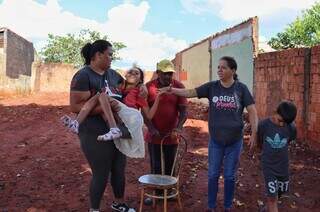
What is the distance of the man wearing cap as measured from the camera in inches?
188

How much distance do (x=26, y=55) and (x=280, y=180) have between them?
75.7ft

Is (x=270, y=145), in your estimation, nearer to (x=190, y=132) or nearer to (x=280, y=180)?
(x=280, y=180)

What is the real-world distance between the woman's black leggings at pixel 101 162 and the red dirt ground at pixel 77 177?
841 mm

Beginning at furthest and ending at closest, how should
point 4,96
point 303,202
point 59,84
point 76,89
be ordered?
1. point 59,84
2. point 4,96
3. point 303,202
4. point 76,89

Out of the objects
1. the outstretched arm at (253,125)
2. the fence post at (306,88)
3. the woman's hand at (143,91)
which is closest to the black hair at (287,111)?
the outstretched arm at (253,125)

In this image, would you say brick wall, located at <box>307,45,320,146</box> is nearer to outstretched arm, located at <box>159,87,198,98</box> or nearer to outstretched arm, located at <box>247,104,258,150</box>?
outstretched arm, located at <box>247,104,258,150</box>

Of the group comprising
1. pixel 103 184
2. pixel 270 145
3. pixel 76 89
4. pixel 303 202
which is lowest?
pixel 303 202

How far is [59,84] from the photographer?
2386cm

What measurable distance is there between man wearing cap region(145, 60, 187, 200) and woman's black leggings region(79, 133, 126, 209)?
2.26ft

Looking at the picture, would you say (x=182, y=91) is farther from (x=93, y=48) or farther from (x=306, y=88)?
(x=306, y=88)

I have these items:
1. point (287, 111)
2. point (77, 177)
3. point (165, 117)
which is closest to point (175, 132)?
point (165, 117)

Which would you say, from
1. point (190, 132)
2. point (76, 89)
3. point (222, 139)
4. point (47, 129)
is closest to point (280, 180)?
point (222, 139)

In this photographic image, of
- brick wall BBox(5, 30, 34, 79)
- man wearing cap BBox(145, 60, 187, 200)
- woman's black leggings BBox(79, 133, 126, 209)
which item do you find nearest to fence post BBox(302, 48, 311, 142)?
man wearing cap BBox(145, 60, 187, 200)

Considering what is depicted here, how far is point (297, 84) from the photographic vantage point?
27.8ft
